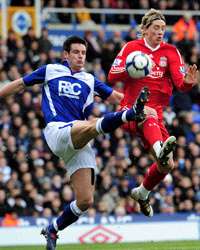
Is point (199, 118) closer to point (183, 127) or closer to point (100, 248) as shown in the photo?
Result: point (183, 127)

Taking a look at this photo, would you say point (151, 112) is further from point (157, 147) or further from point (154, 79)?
point (157, 147)

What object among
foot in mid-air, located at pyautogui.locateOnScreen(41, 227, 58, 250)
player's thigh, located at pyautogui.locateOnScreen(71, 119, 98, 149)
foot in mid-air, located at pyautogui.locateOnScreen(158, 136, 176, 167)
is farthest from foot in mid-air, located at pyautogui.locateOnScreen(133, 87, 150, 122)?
foot in mid-air, located at pyautogui.locateOnScreen(41, 227, 58, 250)

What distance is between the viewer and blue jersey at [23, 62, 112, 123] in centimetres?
1255

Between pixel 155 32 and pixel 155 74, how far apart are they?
0.54 metres

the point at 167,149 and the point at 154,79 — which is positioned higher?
the point at 154,79

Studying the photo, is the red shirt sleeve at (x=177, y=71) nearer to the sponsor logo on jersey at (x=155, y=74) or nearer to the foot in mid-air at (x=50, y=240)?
the sponsor logo on jersey at (x=155, y=74)

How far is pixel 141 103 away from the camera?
11430mm

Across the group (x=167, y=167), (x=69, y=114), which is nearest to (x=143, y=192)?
(x=167, y=167)

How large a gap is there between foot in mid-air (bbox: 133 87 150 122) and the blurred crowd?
707 centimetres

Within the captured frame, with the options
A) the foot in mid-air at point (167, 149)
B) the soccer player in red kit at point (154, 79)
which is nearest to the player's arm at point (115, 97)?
the soccer player in red kit at point (154, 79)

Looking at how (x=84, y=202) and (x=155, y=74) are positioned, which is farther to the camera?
(x=155, y=74)

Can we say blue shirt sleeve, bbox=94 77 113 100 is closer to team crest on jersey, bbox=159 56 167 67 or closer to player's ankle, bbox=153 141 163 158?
team crest on jersey, bbox=159 56 167 67

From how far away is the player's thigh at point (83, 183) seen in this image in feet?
40.8

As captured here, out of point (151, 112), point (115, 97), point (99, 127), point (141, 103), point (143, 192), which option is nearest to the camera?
point (141, 103)
